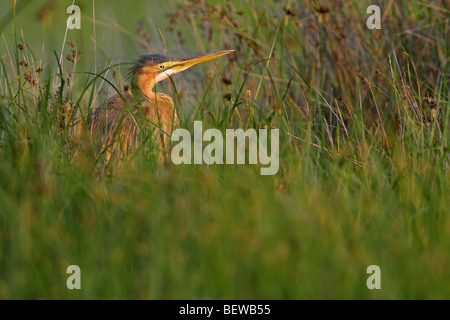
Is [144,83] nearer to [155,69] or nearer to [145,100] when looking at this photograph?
[155,69]

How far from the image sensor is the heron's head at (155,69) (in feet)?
17.8

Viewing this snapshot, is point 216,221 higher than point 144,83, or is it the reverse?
point 144,83

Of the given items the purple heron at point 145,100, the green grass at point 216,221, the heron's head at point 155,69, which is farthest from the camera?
the heron's head at point 155,69

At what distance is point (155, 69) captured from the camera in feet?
17.9

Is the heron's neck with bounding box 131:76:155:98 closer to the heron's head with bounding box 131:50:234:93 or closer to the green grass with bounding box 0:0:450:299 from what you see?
the heron's head with bounding box 131:50:234:93

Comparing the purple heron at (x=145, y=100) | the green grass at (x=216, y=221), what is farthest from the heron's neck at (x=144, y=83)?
the green grass at (x=216, y=221)

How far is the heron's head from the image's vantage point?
5418 millimetres

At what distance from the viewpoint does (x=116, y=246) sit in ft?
8.97

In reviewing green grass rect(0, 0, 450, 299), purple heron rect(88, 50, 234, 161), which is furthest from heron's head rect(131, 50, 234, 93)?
green grass rect(0, 0, 450, 299)

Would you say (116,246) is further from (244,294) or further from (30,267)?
(244,294)

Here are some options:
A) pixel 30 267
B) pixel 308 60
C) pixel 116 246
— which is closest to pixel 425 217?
pixel 116 246

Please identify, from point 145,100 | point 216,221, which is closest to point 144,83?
point 145,100

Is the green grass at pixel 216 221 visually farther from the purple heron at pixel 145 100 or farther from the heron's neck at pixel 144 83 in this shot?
the heron's neck at pixel 144 83

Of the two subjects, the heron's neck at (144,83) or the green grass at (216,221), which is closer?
the green grass at (216,221)
